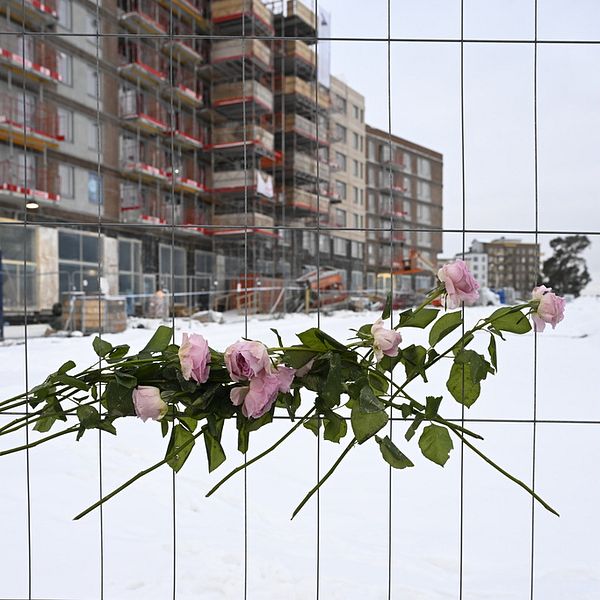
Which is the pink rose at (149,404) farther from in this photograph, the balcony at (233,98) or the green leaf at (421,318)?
the balcony at (233,98)

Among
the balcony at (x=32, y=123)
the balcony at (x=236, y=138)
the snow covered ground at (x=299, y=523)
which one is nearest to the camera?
the snow covered ground at (x=299, y=523)

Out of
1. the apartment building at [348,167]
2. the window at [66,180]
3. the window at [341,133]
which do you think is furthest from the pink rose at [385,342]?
the window at [341,133]

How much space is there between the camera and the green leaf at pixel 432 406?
11.9 inches

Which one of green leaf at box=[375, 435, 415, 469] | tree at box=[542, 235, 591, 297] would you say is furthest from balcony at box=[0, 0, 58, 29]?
green leaf at box=[375, 435, 415, 469]

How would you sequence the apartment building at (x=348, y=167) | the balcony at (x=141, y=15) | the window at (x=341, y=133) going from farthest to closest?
the window at (x=341, y=133), the apartment building at (x=348, y=167), the balcony at (x=141, y=15)

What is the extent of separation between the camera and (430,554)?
94 cm

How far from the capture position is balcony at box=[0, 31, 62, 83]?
3824 millimetres

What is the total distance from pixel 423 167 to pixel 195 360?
4582 millimetres

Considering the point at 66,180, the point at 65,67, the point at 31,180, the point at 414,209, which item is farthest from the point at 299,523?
the point at 65,67

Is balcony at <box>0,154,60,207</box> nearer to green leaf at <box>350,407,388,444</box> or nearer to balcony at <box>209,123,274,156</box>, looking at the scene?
balcony at <box>209,123,274,156</box>

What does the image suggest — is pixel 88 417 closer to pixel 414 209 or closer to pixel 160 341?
pixel 160 341

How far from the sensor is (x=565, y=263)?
2002 mm

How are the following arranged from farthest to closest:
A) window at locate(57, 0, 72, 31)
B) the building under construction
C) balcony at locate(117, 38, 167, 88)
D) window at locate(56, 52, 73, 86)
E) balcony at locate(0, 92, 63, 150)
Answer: balcony at locate(117, 38, 167, 88) → window at locate(57, 0, 72, 31) → window at locate(56, 52, 73, 86) → the building under construction → balcony at locate(0, 92, 63, 150)

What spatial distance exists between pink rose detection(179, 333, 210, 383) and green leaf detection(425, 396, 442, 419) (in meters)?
0.11
